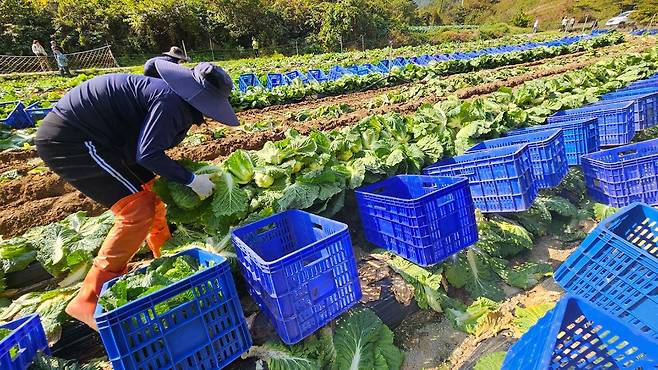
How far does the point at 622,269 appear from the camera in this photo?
77.0 inches

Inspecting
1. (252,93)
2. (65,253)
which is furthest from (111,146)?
(252,93)

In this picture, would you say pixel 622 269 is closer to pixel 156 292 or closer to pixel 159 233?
pixel 156 292

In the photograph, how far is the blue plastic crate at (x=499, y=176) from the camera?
10.7ft

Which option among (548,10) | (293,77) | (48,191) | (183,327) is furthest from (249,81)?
(548,10)

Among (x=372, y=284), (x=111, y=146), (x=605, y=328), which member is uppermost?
(x=111, y=146)

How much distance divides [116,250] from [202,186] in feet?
2.14

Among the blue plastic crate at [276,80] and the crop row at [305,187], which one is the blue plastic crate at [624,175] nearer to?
the crop row at [305,187]

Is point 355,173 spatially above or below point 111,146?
below

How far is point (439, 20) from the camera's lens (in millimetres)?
75812

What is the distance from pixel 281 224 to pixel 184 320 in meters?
1.08

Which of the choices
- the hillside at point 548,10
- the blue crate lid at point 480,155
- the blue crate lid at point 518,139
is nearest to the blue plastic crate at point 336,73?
the blue crate lid at point 518,139

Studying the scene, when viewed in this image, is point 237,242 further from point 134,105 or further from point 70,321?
point 70,321

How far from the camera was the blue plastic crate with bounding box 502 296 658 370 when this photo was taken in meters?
1.28

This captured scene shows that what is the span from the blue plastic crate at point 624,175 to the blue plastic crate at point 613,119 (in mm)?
913
